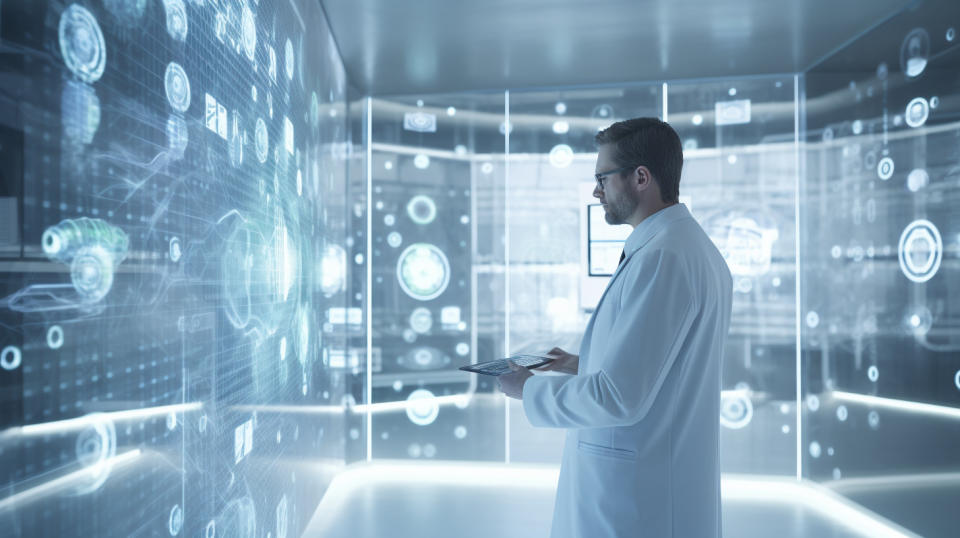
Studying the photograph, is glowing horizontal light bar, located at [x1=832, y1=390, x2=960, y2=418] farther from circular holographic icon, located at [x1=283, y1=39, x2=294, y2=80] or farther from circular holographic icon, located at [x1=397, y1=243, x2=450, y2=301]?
circular holographic icon, located at [x1=283, y1=39, x2=294, y2=80]

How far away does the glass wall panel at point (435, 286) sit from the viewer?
471 cm

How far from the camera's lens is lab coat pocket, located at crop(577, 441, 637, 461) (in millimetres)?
1495

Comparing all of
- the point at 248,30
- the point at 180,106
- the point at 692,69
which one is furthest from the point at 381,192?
the point at 180,106

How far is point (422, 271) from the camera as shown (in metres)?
4.72

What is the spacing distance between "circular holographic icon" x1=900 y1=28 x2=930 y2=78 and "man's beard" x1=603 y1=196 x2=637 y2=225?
261cm

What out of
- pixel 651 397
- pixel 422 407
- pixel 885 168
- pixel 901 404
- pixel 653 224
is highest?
pixel 885 168

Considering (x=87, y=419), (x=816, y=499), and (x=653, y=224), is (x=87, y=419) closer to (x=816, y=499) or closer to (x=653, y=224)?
(x=653, y=224)

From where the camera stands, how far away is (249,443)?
2.23 metres

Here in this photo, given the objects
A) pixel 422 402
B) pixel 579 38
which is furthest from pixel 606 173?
pixel 422 402

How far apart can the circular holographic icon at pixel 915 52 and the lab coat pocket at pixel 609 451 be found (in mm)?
2937

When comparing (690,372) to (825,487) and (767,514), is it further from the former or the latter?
(825,487)

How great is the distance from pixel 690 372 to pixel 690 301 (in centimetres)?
19

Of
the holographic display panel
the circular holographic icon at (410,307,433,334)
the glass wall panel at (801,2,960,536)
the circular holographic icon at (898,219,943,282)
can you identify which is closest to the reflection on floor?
the glass wall panel at (801,2,960,536)

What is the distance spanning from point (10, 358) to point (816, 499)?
172 inches
